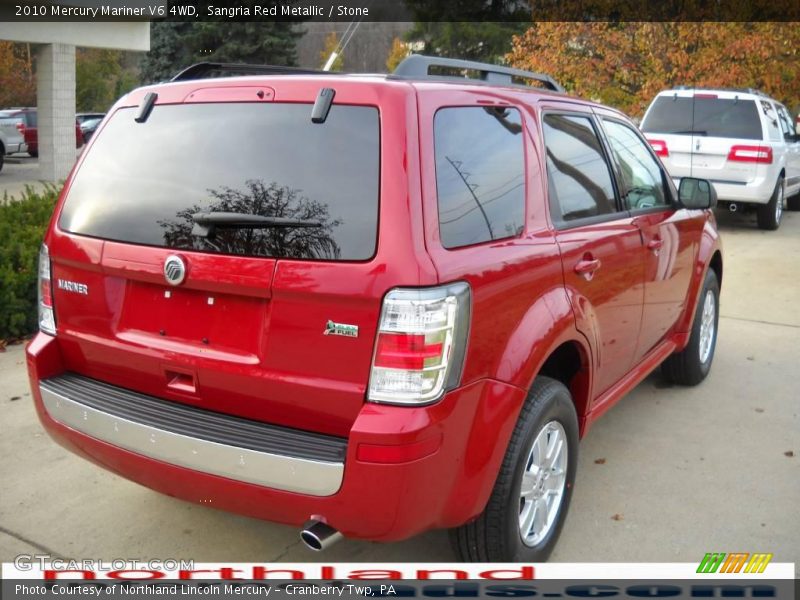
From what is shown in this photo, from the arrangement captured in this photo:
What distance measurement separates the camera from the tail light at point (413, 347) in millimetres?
2639

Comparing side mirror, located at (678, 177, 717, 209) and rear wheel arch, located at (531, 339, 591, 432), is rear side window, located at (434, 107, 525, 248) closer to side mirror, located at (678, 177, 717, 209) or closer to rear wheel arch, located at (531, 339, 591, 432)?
rear wheel arch, located at (531, 339, 591, 432)

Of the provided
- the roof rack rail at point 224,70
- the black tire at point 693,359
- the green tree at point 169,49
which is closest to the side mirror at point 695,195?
the black tire at point 693,359

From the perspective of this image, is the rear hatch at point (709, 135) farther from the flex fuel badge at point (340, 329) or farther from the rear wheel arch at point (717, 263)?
the flex fuel badge at point (340, 329)

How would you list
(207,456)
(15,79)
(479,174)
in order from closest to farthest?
1. (207,456)
2. (479,174)
3. (15,79)

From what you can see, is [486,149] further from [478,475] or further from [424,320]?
[478,475]

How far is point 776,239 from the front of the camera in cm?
1252

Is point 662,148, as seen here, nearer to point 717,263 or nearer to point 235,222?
point 717,263

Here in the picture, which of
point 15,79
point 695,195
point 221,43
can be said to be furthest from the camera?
point 15,79

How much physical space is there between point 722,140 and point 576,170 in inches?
367

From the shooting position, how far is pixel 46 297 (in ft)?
11.3

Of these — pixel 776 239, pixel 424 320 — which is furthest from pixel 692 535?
pixel 776 239

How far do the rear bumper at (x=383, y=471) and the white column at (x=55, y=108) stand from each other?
1880 centimetres

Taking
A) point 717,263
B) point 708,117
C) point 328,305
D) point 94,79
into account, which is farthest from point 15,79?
point 328,305

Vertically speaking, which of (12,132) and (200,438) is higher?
(200,438)
